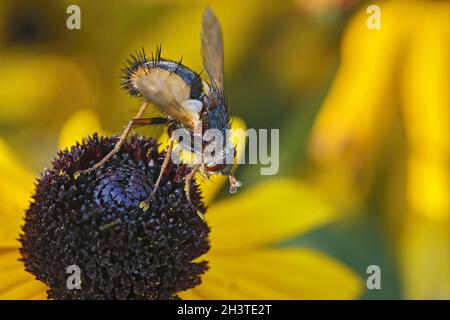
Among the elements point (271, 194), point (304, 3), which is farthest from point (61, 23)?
point (271, 194)

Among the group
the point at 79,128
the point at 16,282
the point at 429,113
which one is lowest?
the point at 16,282

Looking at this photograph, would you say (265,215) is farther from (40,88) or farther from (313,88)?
(40,88)

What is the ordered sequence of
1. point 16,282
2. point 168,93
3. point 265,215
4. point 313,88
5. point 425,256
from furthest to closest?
1. point 313,88
2. point 425,256
3. point 265,215
4. point 16,282
5. point 168,93

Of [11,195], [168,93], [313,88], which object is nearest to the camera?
[168,93]

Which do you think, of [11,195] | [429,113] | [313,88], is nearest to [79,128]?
[11,195]

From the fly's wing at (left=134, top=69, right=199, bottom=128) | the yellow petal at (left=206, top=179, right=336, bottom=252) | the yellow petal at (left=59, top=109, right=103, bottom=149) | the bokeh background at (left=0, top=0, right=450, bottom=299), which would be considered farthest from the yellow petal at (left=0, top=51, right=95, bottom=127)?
the fly's wing at (left=134, top=69, right=199, bottom=128)

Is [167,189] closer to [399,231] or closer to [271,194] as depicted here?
[271,194]
